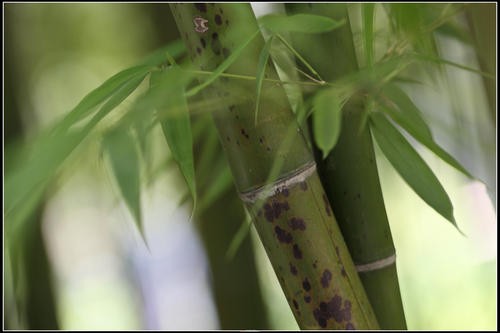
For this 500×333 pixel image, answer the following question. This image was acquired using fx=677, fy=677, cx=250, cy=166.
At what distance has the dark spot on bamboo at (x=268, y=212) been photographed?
324 millimetres

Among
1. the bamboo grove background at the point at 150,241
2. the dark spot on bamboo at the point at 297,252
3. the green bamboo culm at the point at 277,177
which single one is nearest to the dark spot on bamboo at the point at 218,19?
the green bamboo culm at the point at 277,177

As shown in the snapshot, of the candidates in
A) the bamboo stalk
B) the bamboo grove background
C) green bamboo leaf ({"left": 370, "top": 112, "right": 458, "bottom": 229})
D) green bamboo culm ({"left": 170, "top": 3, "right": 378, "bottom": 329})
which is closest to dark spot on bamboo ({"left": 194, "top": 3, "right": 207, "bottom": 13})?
green bamboo culm ({"left": 170, "top": 3, "right": 378, "bottom": 329})

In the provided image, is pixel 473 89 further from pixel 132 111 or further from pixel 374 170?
pixel 132 111

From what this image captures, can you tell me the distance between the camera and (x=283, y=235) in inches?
12.7

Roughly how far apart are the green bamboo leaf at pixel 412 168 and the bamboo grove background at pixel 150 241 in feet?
1.73

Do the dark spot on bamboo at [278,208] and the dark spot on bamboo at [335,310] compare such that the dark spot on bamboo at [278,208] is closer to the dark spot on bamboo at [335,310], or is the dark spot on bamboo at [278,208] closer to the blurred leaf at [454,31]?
the dark spot on bamboo at [335,310]

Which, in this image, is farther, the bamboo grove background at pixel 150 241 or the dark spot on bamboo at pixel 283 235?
the bamboo grove background at pixel 150 241

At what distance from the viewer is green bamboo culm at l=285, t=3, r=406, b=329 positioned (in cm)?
35

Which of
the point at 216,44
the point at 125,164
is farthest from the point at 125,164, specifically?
the point at 216,44

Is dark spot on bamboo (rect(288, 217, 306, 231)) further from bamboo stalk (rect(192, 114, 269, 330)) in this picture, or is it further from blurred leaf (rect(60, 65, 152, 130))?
bamboo stalk (rect(192, 114, 269, 330))

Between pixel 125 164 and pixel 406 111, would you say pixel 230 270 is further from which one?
pixel 125 164

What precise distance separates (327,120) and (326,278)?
0.36 ft

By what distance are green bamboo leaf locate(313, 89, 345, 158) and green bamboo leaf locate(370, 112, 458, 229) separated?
10 centimetres

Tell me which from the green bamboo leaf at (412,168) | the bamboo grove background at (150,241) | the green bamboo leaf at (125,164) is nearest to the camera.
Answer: the green bamboo leaf at (125,164)
